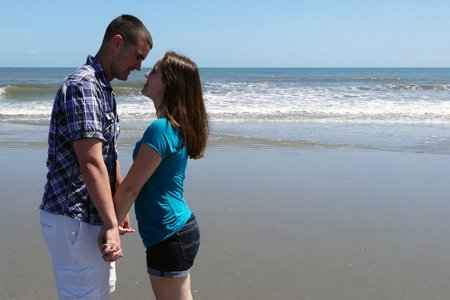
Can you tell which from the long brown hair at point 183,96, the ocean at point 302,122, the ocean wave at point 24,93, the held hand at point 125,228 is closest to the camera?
the long brown hair at point 183,96

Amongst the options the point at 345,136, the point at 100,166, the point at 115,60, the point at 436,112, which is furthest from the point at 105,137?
the point at 436,112

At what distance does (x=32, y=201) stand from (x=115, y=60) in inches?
158

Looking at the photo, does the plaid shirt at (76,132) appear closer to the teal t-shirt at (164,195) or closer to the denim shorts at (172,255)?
the teal t-shirt at (164,195)

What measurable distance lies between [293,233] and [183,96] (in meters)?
2.80

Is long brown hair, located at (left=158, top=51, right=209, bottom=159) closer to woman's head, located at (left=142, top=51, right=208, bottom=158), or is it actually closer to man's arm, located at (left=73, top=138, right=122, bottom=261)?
woman's head, located at (left=142, top=51, right=208, bottom=158)

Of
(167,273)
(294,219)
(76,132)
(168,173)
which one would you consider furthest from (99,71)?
(294,219)

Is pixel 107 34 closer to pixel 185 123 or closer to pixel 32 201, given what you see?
pixel 185 123

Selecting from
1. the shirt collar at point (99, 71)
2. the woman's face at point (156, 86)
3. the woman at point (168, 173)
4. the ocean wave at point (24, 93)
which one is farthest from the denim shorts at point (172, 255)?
the ocean wave at point (24, 93)

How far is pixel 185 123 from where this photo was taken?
2.37 meters

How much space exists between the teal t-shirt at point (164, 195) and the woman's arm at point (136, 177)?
2.0 inches

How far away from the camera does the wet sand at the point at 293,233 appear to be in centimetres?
376

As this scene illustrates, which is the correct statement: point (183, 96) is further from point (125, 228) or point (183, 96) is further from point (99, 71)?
point (125, 228)

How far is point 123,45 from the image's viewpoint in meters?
2.29

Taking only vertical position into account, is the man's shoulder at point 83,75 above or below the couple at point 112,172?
above
